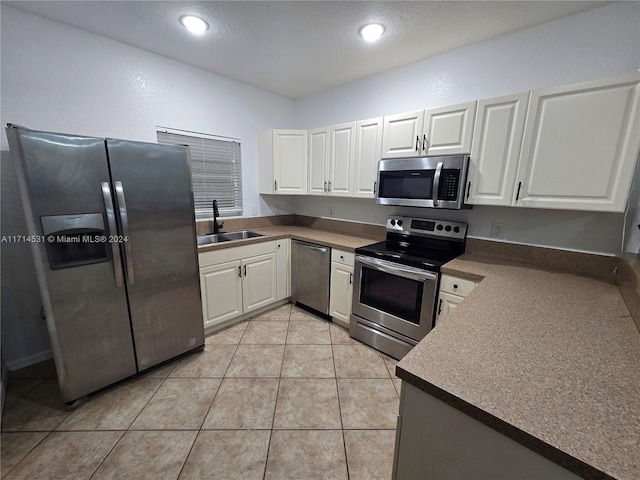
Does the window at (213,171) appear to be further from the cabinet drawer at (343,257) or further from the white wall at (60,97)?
the cabinet drawer at (343,257)

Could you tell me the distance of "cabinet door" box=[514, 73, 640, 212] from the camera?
56.2 inches

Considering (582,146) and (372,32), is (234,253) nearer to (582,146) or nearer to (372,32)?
(372,32)

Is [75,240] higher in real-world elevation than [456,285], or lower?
higher

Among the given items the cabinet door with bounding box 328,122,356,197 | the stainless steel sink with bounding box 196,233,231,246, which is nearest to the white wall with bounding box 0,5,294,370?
the stainless steel sink with bounding box 196,233,231,246

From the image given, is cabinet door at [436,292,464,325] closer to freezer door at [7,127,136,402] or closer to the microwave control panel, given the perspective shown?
the microwave control panel

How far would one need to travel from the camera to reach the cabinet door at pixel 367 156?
2.41m

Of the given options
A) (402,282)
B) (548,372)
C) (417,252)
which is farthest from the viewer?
(417,252)

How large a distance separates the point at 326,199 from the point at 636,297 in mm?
2660

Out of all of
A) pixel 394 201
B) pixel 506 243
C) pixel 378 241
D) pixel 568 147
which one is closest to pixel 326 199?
pixel 378 241

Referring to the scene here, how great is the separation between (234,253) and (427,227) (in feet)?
Result: 6.08

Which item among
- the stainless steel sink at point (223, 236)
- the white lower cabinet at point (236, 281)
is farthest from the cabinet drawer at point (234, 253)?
the stainless steel sink at point (223, 236)

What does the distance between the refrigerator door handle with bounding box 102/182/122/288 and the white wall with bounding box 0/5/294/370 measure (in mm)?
917

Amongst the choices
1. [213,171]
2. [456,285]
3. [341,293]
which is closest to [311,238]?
[341,293]

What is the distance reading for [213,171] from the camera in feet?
9.68
